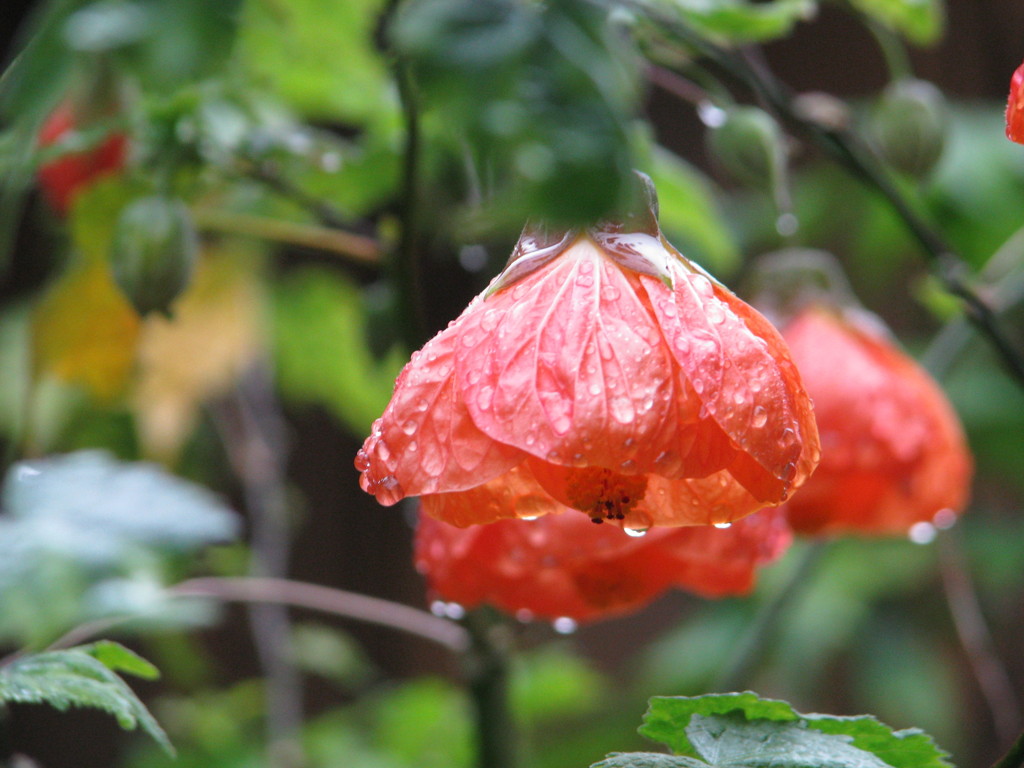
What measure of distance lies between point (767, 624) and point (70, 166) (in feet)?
1.97

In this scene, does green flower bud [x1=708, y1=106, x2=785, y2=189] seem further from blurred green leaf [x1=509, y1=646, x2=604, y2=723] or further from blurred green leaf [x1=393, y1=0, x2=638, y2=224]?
blurred green leaf [x1=509, y1=646, x2=604, y2=723]

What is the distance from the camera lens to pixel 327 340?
135cm

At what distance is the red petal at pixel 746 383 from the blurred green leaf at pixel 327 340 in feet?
2.87

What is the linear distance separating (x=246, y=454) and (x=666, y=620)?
3.17 ft

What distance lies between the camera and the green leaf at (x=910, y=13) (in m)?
0.66

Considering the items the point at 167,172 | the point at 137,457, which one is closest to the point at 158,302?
the point at 167,172

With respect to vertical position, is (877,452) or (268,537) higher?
(877,452)

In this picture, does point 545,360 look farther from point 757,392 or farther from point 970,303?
point 970,303

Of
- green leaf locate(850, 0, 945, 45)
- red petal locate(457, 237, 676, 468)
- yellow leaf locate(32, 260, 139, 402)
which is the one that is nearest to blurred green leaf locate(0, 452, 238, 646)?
yellow leaf locate(32, 260, 139, 402)

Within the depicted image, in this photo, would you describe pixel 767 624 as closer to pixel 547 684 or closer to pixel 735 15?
pixel 735 15

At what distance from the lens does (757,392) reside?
0.39 meters

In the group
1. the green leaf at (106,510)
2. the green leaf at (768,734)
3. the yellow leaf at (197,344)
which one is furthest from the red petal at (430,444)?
the yellow leaf at (197,344)

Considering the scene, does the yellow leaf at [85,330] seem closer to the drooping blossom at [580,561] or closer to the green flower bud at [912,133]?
the drooping blossom at [580,561]

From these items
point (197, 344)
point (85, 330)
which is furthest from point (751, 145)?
point (197, 344)
